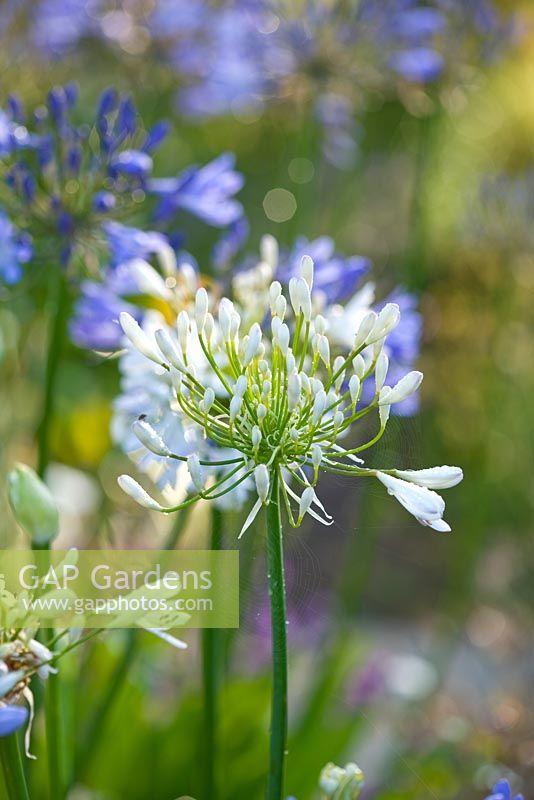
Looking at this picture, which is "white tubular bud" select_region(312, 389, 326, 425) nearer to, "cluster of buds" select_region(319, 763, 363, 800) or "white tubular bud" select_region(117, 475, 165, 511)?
"white tubular bud" select_region(117, 475, 165, 511)

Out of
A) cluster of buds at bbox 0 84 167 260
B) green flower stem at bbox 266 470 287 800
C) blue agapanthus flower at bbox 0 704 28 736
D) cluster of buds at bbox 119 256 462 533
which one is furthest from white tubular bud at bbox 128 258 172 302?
blue agapanthus flower at bbox 0 704 28 736

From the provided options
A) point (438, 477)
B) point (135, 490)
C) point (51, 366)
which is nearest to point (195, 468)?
point (135, 490)

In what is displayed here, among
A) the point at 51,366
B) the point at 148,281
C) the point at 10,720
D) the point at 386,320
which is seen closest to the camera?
the point at 10,720

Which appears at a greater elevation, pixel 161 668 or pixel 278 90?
pixel 278 90

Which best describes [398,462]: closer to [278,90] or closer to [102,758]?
[102,758]

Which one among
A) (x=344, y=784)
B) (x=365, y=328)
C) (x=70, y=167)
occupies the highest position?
(x=70, y=167)

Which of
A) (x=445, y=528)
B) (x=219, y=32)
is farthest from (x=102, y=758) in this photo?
(x=219, y=32)

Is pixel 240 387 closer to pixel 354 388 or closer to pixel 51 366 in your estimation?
pixel 354 388

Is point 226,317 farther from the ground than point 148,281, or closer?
closer
